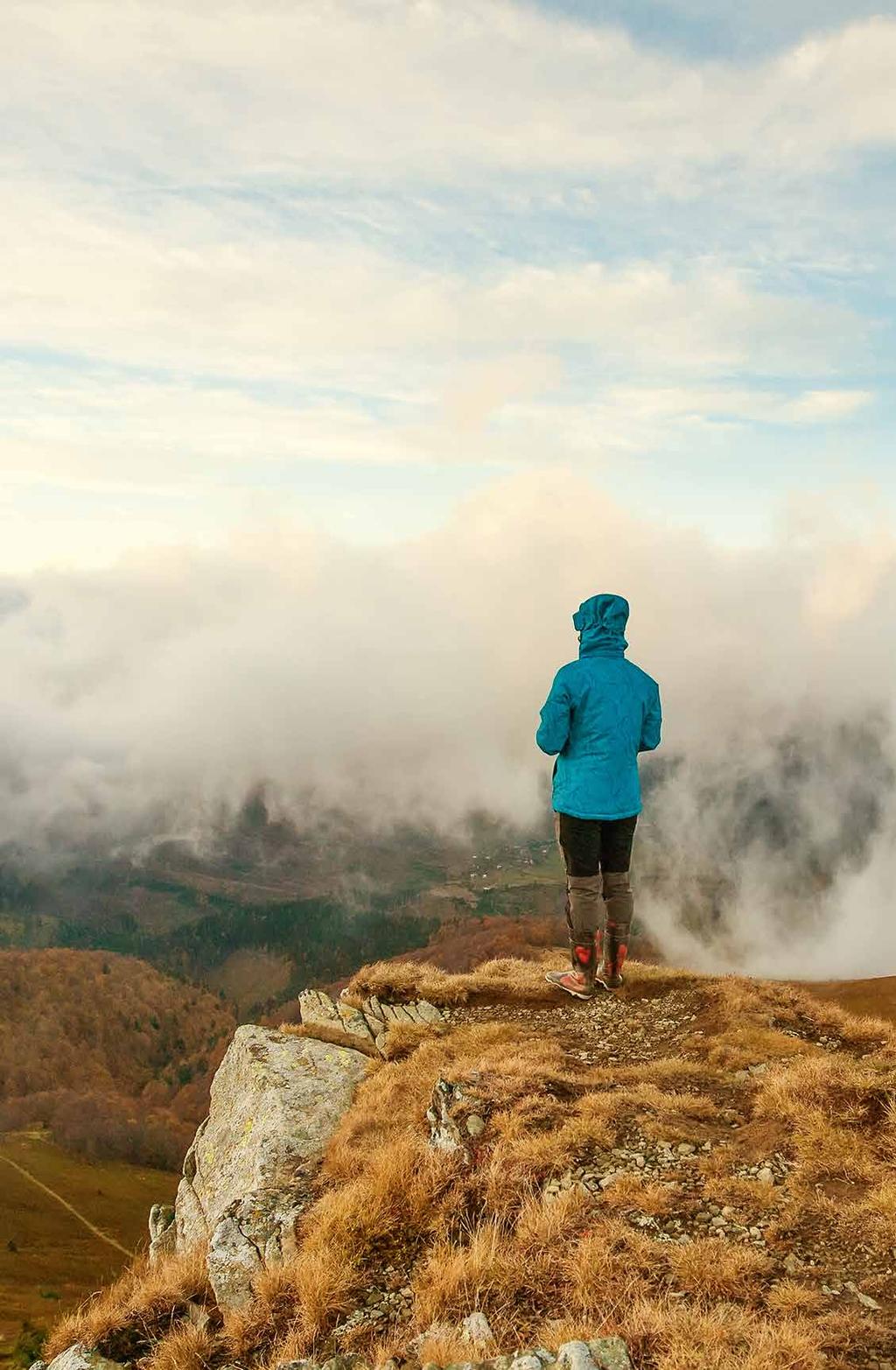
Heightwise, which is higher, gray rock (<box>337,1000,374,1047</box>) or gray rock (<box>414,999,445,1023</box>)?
gray rock (<box>414,999,445,1023</box>)

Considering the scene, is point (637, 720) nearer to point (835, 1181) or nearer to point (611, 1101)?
point (611, 1101)

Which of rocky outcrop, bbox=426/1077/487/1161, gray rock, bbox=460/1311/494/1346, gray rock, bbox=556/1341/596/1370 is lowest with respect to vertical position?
rocky outcrop, bbox=426/1077/487/1161

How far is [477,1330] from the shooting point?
22.6 ft

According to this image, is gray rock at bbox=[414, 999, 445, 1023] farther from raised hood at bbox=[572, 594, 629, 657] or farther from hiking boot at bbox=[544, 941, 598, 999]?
raised hood at bbox=[572, 594, 629, 657]

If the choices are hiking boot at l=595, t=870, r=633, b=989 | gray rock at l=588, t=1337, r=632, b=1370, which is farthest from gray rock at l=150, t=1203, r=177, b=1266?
gray rock at l=588, t=1337, r=632, b=1370

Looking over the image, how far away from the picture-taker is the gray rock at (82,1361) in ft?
26.7

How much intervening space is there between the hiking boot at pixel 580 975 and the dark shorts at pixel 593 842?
7.21 feet

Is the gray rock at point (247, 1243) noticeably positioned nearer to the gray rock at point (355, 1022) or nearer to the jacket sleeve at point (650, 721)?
the gray rock at point (355, 1022)

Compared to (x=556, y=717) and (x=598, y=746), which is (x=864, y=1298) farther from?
(x=556, y=717)

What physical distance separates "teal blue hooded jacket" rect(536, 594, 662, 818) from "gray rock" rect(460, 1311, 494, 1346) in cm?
752

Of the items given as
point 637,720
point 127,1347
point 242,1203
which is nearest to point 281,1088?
point 242,1203

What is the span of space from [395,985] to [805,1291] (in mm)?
13653

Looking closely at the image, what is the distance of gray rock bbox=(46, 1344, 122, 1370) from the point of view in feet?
26.7

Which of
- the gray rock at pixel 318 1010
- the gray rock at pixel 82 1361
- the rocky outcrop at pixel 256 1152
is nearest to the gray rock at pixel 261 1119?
the rocky outcrop at pixel 256 1152
